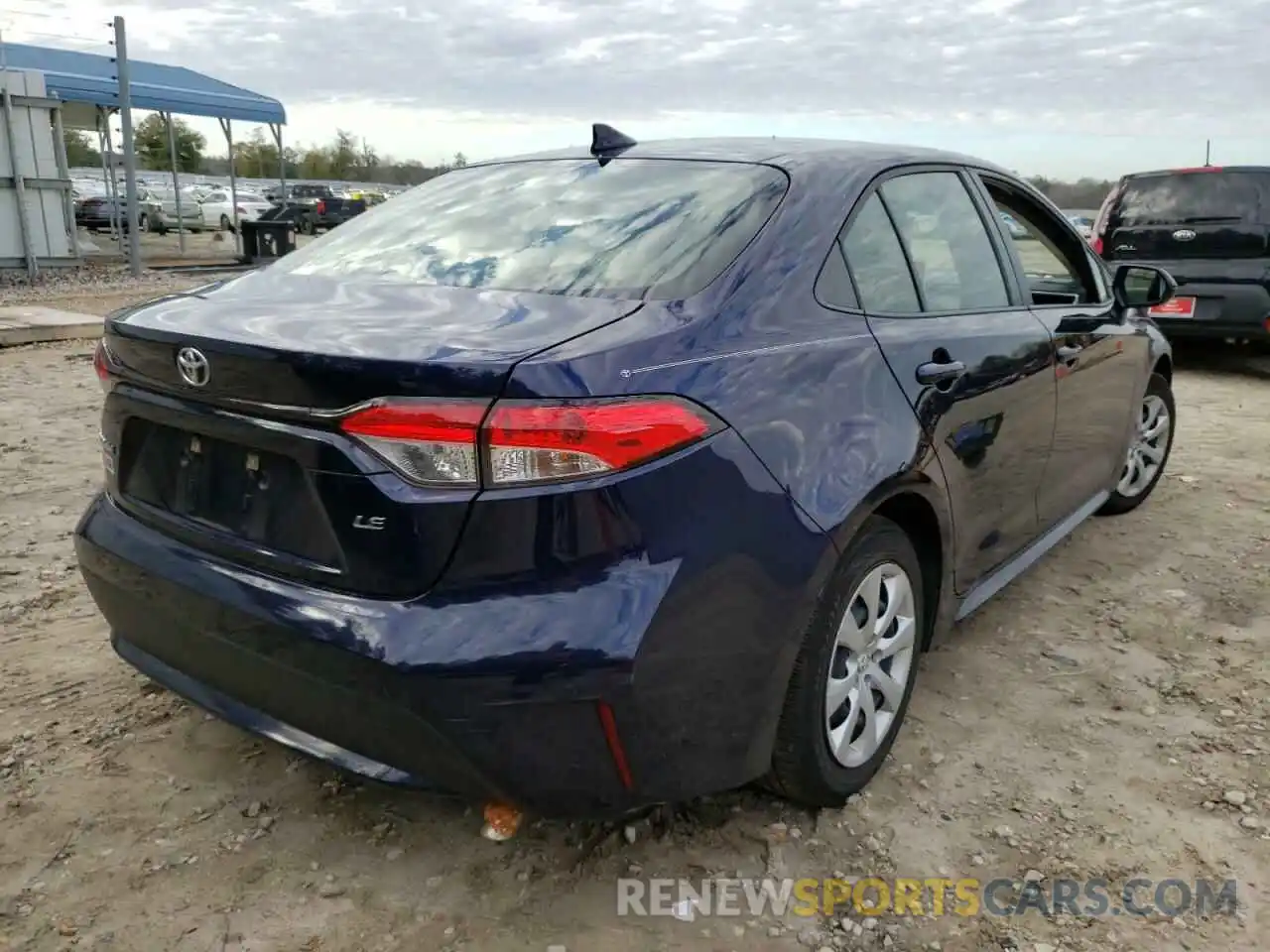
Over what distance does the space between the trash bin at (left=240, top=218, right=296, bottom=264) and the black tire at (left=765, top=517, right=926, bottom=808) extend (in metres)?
16.4

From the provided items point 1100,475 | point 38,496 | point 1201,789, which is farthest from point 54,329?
point 1201,789

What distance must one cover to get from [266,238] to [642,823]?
16600 millimetres

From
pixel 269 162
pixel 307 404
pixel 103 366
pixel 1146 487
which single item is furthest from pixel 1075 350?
pixel 269 162

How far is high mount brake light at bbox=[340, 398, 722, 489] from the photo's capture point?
183 centimetres

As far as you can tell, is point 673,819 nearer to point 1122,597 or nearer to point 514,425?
point 514,425

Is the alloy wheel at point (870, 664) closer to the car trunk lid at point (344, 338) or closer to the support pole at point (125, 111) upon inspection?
the car trunk lid at point (344, 338)

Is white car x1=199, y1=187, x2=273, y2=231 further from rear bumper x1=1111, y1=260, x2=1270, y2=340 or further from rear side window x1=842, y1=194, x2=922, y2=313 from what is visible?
rear side window x1=842, y1=194, x2=922, y2=313

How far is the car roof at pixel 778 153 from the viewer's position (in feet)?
8.94

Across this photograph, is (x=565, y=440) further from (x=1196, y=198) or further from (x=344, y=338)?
(x=1196, y=198)

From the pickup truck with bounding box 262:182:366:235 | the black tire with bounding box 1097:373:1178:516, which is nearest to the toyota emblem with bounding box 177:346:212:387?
the black tire with bounding box 1097:373:1178:516

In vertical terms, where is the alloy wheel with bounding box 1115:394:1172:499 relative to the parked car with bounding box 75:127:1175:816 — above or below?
below

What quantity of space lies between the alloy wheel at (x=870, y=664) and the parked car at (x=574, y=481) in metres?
0.01

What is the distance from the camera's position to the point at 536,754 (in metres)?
1.92

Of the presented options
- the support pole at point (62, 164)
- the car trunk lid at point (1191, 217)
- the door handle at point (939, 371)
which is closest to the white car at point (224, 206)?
the support pole at point (62, 164)
